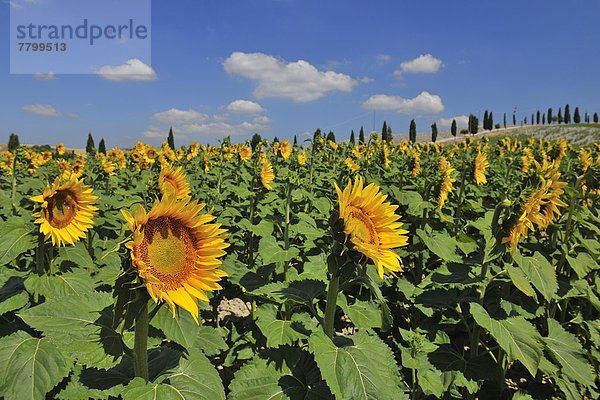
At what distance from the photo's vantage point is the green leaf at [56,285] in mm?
2348

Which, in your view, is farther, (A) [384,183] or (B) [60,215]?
(A) [384,183]

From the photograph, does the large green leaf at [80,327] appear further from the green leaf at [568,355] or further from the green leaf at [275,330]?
the green leaf at [568,355]

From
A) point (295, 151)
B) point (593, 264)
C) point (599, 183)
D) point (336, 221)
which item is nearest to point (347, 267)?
point (336, 221)

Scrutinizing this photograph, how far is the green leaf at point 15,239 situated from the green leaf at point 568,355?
13.0 ft

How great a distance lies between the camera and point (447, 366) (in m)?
2.92

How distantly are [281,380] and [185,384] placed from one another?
0.65 m

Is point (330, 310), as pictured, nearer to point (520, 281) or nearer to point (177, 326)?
point (177, 326)

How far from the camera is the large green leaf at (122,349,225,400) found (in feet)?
4.93

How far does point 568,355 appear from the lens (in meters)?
2.89

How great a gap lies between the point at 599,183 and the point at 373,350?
4.63 metres

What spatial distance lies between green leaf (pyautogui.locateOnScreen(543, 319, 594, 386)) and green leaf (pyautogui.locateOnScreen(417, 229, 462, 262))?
1.00 meters

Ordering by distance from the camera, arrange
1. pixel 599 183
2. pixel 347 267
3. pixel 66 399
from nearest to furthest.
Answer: pixel 347 267
pixel 66 399
pixel 599 183

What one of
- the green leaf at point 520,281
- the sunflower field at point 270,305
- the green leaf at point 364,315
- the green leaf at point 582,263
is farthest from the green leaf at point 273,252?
the green leaf at point 582,263

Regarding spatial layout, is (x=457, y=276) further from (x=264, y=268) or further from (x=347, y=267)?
(x=264, y=268)
